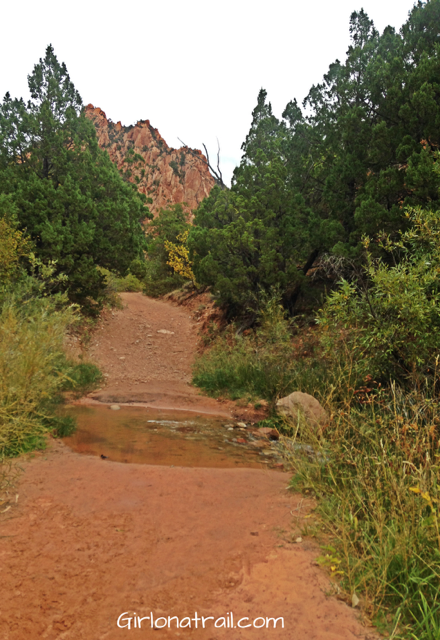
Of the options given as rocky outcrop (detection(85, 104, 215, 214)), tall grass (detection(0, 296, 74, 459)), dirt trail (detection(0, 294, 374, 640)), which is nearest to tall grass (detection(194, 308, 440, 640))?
dirt trail (detection(0, 294, 374, 640))

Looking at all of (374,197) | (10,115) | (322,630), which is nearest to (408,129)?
(374,197)

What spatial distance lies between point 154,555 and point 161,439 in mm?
3367

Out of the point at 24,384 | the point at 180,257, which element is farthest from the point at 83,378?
the point at 180,257

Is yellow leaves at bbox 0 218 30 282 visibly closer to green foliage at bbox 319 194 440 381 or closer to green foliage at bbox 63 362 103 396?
green foliage at bbox 63 362 103 396

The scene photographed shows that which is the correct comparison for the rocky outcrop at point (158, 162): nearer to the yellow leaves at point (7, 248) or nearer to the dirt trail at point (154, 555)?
the yellow leaves at point (7, 248)

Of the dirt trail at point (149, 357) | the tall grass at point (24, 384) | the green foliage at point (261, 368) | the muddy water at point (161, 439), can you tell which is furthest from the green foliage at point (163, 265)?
the tall grass at point (24, 384)

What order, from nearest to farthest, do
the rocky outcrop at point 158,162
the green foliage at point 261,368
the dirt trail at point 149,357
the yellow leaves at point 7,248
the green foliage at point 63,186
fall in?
the green foliage at point 261,368 → the dirt trail at point 149,357 → the yellow leaves at point 7,248 → the green foliage at point 63,186 → the rocky outcrop at point 158,162

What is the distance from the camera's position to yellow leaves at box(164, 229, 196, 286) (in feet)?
92.6

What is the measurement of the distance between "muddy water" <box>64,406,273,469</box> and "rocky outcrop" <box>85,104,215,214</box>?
7875 centimetres

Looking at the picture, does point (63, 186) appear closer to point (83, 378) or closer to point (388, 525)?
point (83, 378)

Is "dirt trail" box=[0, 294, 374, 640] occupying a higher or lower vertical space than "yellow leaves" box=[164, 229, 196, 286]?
lower

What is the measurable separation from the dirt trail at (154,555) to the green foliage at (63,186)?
10.7 meters

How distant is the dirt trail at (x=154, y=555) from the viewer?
212 cm

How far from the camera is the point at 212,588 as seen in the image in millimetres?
2410
